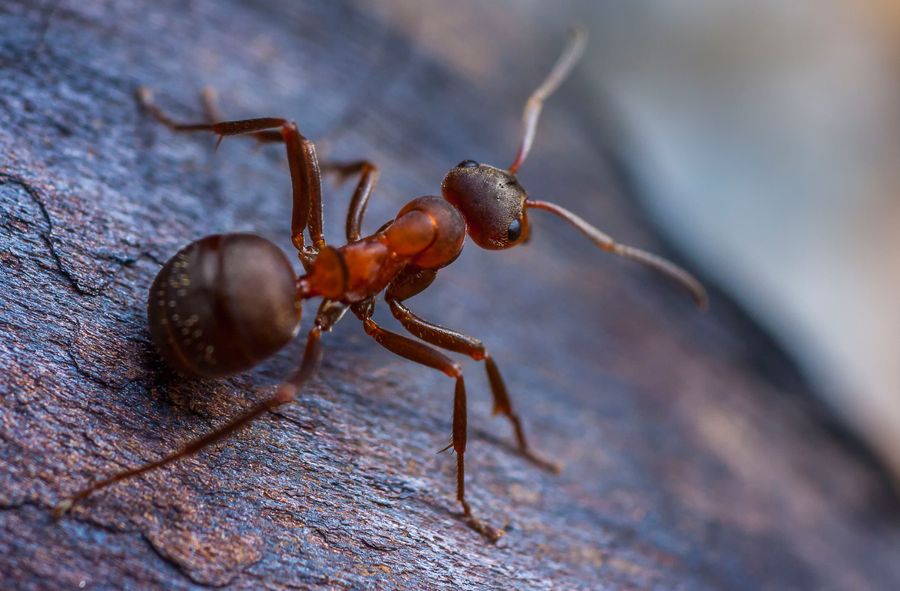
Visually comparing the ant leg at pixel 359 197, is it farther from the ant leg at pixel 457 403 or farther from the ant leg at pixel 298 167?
the ant leg at pixel 457 403

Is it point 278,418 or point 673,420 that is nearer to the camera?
point 278,418

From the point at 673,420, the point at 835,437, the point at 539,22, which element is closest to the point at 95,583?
the point at 673,420

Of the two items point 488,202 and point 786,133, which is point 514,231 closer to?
point 488,202

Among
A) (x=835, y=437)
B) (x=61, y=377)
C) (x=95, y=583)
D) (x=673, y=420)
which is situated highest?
(x=835, y=437)

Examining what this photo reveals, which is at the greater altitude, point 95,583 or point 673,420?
point 673,420

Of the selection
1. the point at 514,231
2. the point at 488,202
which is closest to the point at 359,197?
the point at 488,202

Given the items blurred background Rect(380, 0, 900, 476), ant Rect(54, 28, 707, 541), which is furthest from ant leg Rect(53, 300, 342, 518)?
blurred background Rect(380, 0, 900, 476)

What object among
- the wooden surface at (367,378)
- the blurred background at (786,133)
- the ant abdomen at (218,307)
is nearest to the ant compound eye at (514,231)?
the wooden surface at (367,378)

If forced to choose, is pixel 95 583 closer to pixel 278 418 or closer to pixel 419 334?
pixel 278 418
